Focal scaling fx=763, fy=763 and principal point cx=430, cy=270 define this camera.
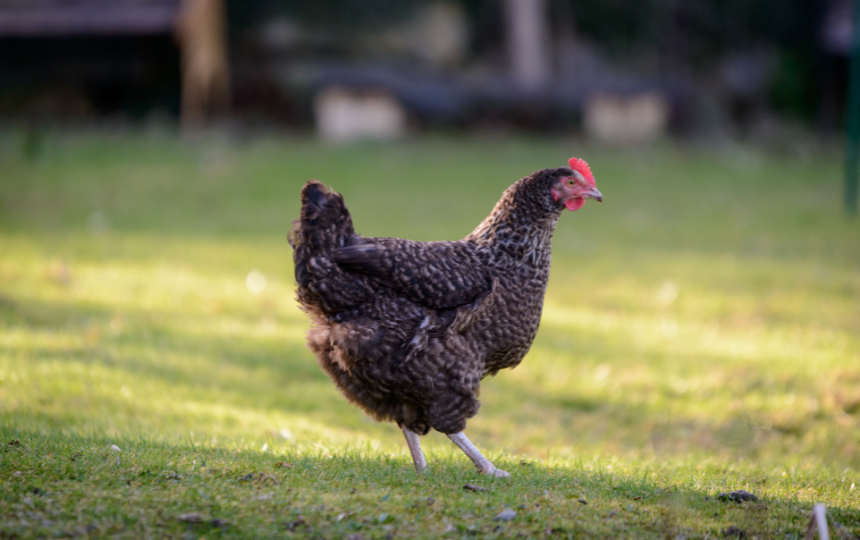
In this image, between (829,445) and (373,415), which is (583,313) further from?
(373,415)

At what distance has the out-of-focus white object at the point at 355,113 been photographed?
54.5 feet

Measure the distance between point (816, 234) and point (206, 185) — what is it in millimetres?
9739

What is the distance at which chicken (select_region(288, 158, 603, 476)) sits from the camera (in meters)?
4.02

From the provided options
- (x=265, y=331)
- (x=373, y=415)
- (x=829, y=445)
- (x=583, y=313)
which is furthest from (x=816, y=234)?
(x=373, y=415)

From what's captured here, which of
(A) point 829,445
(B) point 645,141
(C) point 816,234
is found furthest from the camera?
(B) point 645,141

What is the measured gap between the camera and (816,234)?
1109 cm

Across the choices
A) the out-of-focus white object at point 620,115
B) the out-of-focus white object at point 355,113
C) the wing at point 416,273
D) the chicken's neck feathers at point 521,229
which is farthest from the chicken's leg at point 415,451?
the out-of-focus white object at point 620,115

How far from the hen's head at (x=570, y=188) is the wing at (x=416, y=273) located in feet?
2.19

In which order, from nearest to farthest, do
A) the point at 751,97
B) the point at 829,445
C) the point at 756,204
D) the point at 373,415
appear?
the point at 373,415 → the point at 829,445 → the point at 756,204 → the point at 751,97

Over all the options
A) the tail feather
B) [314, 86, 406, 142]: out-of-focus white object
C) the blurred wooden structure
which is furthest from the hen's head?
the blurred wooden structure

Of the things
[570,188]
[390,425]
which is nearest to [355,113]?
[390,425]

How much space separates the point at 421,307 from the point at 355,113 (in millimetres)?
13213

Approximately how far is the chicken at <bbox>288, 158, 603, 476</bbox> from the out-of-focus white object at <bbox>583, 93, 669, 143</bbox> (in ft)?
43.5

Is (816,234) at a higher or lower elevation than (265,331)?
higher
